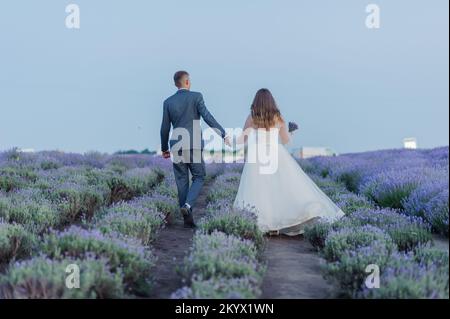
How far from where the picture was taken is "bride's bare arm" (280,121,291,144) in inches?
320

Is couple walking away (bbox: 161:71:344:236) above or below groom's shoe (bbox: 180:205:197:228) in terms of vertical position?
above

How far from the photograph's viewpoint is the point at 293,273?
5719 millimetres

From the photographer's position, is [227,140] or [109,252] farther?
[227,140]

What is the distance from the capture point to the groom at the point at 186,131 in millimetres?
8547

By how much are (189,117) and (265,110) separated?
4.22ft

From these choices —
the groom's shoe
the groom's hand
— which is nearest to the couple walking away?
the groom's hand

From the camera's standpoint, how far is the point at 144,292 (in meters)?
4.85

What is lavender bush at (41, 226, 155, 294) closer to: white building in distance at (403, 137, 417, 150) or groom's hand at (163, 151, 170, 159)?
groom's hand at (163, 151, 170, 159)

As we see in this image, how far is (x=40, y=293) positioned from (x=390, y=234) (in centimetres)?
409

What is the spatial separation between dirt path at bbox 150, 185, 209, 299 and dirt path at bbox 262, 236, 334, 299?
0.89m

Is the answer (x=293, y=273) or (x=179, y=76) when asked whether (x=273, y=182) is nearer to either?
(x=179, y=76)

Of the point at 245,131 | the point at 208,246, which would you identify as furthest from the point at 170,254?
the point at 245,131

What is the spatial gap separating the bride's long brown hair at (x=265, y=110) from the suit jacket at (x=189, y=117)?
75 centimetres
